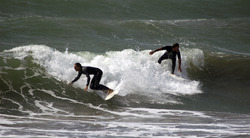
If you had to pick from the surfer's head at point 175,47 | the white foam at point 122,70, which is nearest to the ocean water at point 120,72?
the white foam at point 122,70

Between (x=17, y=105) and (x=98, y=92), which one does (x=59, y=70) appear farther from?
(x=17, y=105)

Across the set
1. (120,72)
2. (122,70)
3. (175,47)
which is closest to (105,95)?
(120,72)

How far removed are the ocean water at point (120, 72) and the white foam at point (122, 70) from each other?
0.03 meters

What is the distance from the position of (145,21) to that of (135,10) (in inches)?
108

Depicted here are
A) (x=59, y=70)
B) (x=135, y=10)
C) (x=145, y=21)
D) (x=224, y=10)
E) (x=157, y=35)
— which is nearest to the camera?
(x=59, y=70)

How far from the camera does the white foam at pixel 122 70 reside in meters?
15.6

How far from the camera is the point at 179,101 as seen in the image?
589 inches

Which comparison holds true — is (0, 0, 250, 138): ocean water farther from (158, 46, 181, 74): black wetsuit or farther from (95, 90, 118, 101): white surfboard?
(158, 46, 181, 74): black wetsuit

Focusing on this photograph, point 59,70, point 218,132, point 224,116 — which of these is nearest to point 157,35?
point 59,70

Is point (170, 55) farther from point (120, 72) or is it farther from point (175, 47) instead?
point (120, 72)

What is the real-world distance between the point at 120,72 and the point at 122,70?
181 millimetres

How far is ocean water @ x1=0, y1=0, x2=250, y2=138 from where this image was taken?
38.2 feet

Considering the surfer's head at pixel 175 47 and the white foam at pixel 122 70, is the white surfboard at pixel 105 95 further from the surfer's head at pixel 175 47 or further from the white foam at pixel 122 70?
the surfer's head at pixel 175 47

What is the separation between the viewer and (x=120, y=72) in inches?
642
